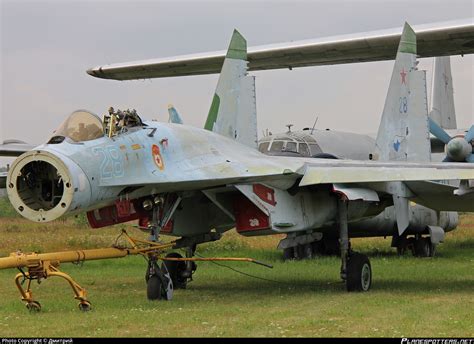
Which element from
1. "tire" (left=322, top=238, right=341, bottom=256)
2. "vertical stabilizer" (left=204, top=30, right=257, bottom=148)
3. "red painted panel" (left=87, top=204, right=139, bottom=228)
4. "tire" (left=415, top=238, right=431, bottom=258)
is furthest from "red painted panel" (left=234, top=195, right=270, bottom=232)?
"tire" (left=415, top=238, right=431, bottom=258)

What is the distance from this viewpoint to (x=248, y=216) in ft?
39.6

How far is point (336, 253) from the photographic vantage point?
19.8 m

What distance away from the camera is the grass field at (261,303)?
865 cm

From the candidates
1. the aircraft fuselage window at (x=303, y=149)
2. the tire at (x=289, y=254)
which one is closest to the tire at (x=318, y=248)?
the tire at (x=289, y=254)

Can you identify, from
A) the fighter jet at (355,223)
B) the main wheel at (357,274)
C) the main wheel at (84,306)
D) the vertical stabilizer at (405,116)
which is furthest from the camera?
the fighter jet at (355,223)

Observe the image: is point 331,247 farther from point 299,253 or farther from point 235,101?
point 235,101

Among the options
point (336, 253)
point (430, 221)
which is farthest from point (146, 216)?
point (430, 221)

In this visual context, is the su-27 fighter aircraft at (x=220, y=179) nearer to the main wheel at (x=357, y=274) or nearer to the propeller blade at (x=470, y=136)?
the main wheel at (x=357, y=274)

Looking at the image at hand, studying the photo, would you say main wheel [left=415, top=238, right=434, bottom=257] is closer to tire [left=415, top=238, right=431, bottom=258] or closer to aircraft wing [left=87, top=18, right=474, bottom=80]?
tire [left=415, top=238, right=431, bottom=258]

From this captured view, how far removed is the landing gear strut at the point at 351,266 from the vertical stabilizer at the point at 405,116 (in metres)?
2.33

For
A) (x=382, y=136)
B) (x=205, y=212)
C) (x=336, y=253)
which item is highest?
(x=382, y=136)

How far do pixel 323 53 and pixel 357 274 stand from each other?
1396cm

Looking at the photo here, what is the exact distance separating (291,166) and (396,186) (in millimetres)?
2055

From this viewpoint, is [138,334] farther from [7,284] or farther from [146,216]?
[7,284]
